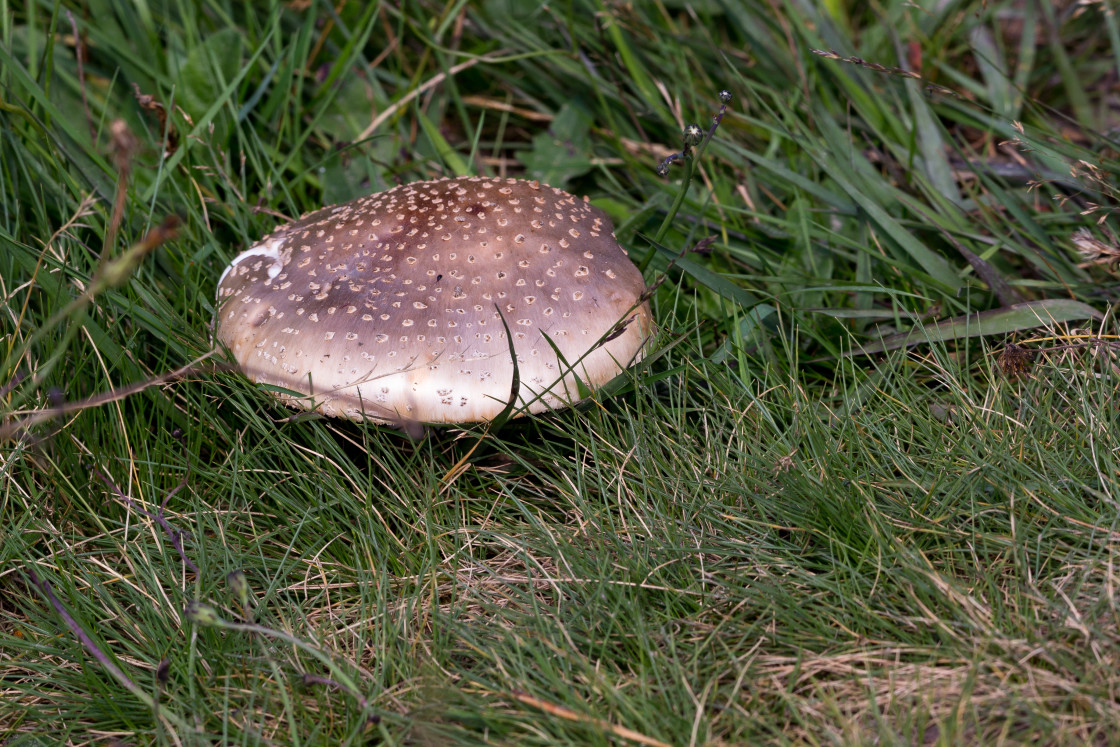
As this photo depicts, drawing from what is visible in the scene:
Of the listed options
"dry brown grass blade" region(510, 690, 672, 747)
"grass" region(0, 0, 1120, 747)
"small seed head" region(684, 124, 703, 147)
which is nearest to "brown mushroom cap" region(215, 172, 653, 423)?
"grass" region(0, 0, 1120, 747)

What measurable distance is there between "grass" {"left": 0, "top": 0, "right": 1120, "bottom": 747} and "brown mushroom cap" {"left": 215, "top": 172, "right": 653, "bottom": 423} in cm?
12

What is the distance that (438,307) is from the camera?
175cm

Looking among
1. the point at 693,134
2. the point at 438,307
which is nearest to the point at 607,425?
the point at 438,307

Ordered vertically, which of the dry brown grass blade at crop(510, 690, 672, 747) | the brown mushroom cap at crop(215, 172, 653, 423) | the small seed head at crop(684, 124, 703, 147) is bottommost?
the dry brown grass blade at crop(510, 690, 672, 747)

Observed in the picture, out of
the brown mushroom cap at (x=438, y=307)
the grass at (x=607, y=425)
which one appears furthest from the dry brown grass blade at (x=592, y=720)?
the brown mushroom cap at (x=438, y=307)

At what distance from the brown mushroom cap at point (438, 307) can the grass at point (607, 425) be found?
125 mm

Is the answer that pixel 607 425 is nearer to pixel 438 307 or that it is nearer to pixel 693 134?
pixel 438 307

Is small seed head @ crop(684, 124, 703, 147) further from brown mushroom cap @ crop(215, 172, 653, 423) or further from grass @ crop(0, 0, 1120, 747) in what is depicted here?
brown mushroom cap @ crop(215, 172, 653, 423)

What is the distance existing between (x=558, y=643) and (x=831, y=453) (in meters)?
0.65

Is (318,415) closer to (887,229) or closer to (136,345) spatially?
(136,345)

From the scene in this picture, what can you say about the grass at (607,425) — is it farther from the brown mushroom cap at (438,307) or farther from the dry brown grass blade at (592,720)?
the brown mushroom cap at (438,307)

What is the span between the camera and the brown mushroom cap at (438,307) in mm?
1705

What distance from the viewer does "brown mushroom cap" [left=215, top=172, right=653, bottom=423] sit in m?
1.71

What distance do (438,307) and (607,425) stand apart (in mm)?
449
